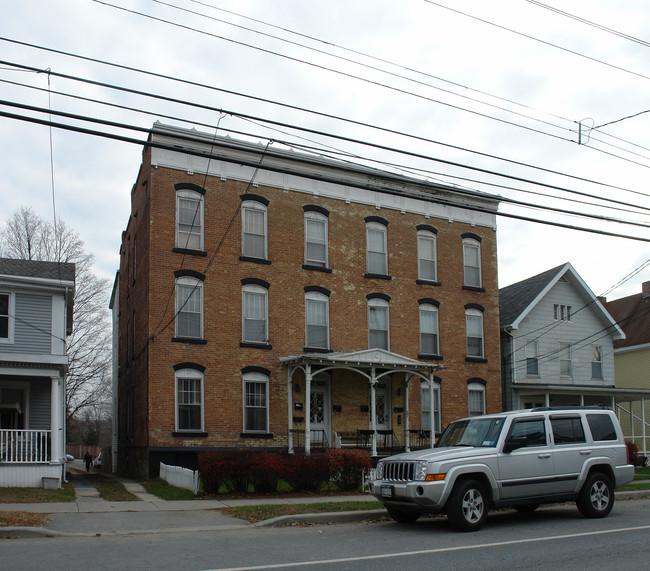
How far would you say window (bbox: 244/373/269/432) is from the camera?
81.4 feet

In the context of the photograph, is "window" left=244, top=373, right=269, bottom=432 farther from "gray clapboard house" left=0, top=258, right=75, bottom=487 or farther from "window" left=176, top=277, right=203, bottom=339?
"gray clapboard house" left=0, top=258, right=75, bottom=487

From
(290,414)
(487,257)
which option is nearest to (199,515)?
(290,414)

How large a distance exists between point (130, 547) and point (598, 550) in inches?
254

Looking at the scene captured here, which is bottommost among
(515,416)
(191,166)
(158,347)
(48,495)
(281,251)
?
(48,495)

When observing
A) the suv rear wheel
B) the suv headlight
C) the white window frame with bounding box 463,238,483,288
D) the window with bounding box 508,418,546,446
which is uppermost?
the white window frame with bounding box 463,238,483,288

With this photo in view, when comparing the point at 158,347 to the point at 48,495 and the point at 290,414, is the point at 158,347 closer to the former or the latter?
the point at 290,414

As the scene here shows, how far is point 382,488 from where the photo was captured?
12609 millimetres

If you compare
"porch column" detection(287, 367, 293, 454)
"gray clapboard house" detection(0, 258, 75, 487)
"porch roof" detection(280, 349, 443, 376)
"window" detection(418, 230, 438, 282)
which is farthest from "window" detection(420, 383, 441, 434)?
"gray clapboard house" detection(0, 258, 75, 487)

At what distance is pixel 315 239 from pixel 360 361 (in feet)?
16.6

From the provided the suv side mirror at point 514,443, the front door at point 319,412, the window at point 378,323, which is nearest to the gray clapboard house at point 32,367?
the front door at point 319,412

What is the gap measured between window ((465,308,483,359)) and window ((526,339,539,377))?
3.15 m

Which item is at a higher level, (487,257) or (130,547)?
(487,257)

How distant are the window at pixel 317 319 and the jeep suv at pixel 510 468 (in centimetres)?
1283

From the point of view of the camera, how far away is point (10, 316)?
20.9 m
